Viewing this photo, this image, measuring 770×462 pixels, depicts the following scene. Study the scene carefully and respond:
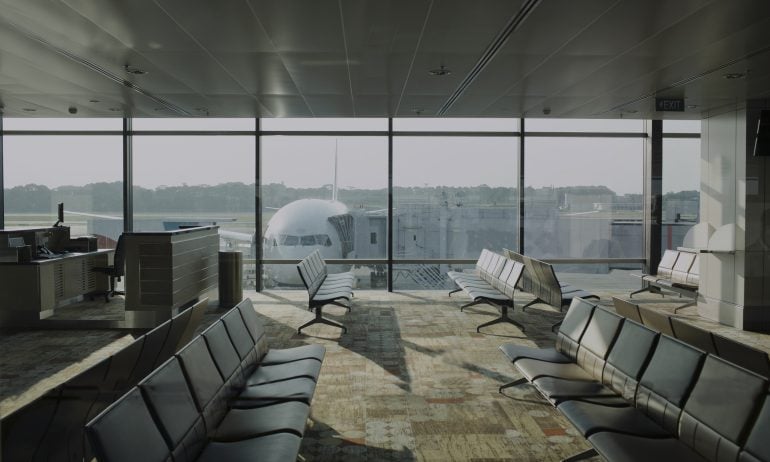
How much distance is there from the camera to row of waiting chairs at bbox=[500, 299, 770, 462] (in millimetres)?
2111

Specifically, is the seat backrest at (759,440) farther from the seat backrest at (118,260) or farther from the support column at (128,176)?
the support column at (128,176)

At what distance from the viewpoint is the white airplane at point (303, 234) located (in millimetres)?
8812

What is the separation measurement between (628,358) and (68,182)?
8918 millimetres

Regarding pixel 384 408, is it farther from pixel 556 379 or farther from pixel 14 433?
pixel 14 433

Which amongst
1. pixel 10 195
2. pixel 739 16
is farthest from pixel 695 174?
pixel 10 195

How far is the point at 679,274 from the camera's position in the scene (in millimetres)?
7867

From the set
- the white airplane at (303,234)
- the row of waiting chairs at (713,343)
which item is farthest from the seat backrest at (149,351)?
the white airplane at (303,234)

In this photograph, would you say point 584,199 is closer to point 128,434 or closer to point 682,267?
point 682,267

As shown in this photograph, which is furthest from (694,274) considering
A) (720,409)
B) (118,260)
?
(118,260)

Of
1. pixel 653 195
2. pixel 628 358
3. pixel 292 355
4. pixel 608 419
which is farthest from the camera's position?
pixel 653 195

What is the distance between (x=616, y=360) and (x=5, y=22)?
4558mm

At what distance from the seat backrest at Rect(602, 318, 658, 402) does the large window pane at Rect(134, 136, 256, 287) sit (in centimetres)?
A: 664

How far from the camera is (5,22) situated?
12.7ft

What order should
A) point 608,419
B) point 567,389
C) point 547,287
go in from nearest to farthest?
point 608,419, point 567,389, point 547,287
